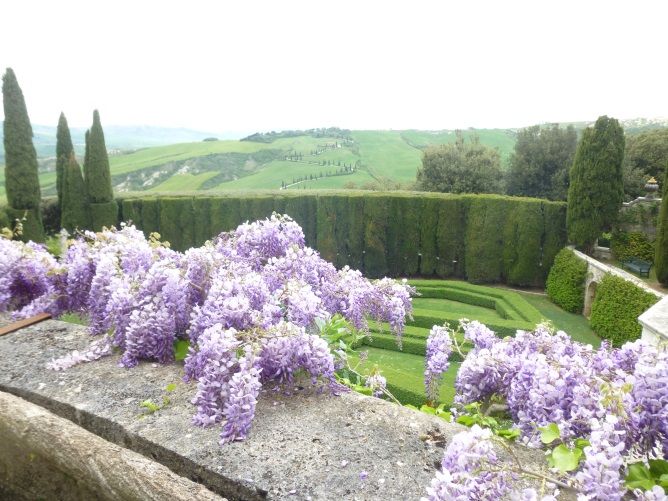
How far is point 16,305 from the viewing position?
125 inches

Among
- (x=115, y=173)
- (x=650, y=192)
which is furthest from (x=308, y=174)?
(x=650, y=192)

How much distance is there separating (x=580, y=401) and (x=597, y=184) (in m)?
16.6

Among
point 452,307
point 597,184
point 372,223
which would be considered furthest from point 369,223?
point 597,184

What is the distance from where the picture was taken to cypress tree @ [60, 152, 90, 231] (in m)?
17.9

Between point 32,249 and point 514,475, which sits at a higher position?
point 32,249

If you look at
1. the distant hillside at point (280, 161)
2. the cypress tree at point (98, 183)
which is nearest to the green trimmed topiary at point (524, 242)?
the cypress tree at point (98, 183)

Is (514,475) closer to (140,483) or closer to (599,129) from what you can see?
(140,483)

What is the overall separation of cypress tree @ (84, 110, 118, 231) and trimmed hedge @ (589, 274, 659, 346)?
17.0 meters

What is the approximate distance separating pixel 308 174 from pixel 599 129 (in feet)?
132

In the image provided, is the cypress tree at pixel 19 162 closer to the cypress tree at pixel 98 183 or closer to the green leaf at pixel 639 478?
the cypress tree at pixel 98 183

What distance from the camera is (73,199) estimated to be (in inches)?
705

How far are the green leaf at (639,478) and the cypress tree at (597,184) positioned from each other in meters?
16.5

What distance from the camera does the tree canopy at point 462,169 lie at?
2620 cm

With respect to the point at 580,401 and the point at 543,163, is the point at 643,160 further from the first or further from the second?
the point at 580,401
